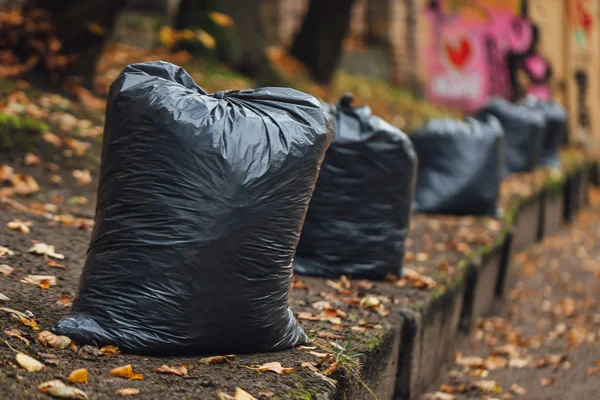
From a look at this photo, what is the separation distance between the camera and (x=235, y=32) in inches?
332

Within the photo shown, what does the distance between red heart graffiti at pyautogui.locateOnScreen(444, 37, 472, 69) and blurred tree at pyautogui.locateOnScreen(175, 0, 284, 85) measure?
675cm

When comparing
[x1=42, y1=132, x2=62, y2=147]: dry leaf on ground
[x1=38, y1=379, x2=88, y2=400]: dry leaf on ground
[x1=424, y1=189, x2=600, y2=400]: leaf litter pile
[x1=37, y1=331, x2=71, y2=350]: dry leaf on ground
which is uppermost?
[x1=38, y1=379, x2=88, y2=400]: dry leaf on ground

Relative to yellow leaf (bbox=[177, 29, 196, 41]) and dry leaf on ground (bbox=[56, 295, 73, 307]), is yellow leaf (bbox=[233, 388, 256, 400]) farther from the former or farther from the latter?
yellow leaf (bbox=[177, 29, 196, 41])

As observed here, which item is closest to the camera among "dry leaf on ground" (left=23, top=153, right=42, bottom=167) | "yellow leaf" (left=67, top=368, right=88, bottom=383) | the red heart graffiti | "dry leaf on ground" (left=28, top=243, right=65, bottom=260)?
"yellow leaf" (left=67, top=368, right=88, bottom=383)

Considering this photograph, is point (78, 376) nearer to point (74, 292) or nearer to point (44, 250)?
point (74, 292)

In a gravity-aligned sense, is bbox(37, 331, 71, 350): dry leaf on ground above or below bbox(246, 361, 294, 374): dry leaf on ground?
below

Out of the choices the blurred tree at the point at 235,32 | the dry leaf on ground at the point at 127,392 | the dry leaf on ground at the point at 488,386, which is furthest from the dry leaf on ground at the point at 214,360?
the blurred tree at the point at 235,32

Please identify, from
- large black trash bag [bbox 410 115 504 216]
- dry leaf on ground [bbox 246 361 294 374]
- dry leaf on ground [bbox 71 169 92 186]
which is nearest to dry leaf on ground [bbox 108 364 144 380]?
dry leaf on ground [bbox 246 361 294 374]

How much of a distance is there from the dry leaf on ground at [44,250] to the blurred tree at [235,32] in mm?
4982

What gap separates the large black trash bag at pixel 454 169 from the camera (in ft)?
20.4

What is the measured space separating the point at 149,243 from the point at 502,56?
48.5 feet

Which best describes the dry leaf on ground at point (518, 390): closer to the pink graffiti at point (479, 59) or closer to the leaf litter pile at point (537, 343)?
the leaf litter pile at point (537, 343)

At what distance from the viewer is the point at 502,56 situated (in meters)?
16.3

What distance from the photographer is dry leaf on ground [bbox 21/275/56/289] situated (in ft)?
9.80
